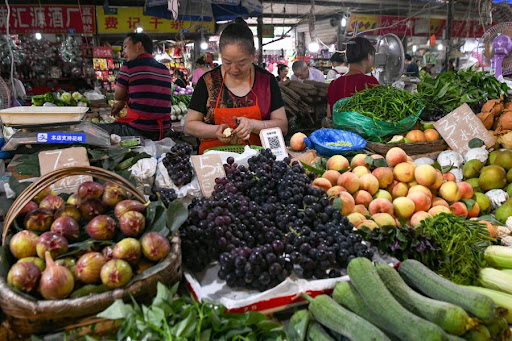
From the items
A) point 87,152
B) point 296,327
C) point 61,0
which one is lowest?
point 296,327

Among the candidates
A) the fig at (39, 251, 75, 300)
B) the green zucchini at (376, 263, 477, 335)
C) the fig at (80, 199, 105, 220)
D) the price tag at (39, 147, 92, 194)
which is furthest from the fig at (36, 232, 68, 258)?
the green zucchini at (376, 263, 477, 335)

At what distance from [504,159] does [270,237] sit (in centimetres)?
209

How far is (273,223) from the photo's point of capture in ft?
5.60

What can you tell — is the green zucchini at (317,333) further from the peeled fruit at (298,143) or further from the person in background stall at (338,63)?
the person in background stall at (338,63)

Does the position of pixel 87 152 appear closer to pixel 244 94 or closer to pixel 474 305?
pixel 244 94

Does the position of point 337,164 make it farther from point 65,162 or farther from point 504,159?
point 65,162

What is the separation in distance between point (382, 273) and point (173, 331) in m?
0.73

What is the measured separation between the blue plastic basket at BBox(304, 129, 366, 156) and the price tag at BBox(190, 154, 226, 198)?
3.20 feet

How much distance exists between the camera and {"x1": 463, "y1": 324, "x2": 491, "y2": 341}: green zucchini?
1187mm

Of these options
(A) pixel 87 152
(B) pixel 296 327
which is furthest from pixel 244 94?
(B) pixel 296 327

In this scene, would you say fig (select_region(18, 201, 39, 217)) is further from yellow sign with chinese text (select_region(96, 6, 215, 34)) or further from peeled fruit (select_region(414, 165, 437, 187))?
yellow sign with chinese text (select_region(96, 6, 215, 34))

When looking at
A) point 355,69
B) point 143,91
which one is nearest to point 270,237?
point 143,91

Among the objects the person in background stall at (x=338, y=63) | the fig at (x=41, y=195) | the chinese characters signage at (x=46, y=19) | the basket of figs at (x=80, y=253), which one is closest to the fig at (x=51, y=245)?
the basket of figs at (x=80, y=253)

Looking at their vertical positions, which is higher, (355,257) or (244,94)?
(244,94)
